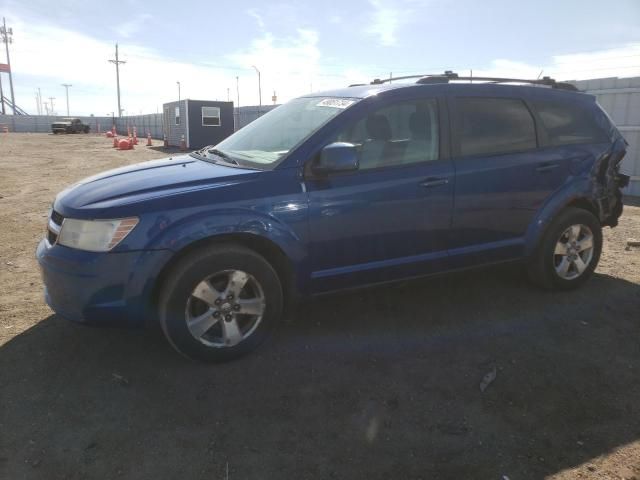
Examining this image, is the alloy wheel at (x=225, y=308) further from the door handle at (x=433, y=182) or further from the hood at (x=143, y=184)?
the door handle at (x=433, y=182)

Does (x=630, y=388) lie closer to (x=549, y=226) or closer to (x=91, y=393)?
(x=549, y=226)

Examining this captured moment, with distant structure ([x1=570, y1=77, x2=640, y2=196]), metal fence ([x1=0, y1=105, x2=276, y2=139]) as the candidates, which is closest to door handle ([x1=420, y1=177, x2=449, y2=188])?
distant structure ([x1=570, y1=77, x2=640, y2=196])

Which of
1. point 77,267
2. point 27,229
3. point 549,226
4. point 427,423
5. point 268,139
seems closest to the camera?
point 427,423

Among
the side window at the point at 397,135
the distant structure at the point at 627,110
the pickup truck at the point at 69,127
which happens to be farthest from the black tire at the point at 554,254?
the pickup truck at the point at 69,127

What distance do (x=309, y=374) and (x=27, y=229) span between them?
549cm

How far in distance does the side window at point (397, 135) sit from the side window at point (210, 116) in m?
22.8

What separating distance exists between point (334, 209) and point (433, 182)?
0.84 meters

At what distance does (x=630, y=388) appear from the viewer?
3088mm

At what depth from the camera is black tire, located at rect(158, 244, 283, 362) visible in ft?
10.1

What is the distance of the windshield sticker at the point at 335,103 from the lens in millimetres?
3670

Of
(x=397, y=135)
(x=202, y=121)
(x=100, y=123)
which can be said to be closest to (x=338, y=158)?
(x=397, y=135)

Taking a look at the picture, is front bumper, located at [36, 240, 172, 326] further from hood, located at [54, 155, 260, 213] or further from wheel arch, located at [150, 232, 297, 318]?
hood, located at [54, 155, 260, 213]

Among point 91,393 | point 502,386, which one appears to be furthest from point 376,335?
point 91,393

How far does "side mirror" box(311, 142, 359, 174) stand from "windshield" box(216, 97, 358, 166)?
316mm
